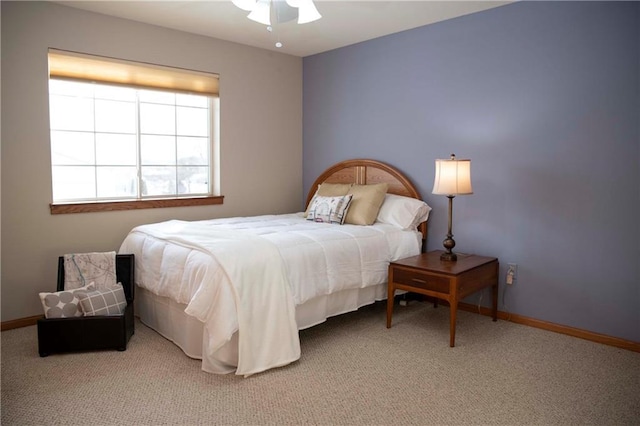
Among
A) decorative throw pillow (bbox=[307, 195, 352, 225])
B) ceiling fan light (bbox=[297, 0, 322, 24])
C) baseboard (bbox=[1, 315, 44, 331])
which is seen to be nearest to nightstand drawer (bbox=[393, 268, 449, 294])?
decorative throw pillow (bbox=[307, 195, 352, 225])

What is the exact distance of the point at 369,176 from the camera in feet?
15.2

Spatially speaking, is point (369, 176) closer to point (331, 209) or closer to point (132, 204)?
point (331, 209)

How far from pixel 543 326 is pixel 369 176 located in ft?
6.65

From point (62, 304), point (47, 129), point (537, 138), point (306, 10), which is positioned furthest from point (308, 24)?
point (62, 304)

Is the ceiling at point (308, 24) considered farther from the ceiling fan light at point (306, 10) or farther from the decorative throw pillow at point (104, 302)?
the decorative throw pillow at point (104, 302)

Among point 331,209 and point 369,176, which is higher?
Result: point 369,176

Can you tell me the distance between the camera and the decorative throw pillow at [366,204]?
401 cm

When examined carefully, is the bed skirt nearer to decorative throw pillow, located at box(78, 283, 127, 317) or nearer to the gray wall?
→ decorative throw pillow, located at box(78, 283, 127, 317)

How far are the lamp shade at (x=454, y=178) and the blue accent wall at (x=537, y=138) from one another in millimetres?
422

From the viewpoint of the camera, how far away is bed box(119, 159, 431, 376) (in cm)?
271

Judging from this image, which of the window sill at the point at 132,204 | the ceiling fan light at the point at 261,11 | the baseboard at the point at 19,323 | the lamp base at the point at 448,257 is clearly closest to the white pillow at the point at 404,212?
the lamp base at the point at 448,257

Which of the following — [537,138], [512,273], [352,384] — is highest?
[537,138]

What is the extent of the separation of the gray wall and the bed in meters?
0.62

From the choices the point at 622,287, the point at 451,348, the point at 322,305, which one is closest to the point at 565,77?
the point at 622,287
